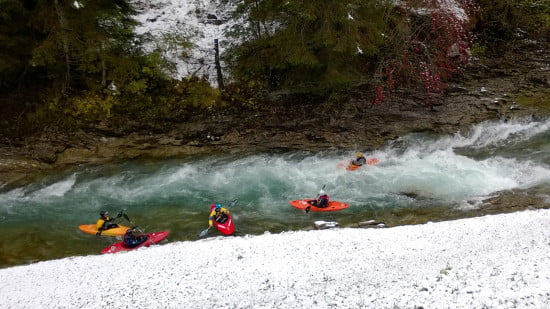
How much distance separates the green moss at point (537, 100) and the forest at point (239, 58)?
286 centimetres

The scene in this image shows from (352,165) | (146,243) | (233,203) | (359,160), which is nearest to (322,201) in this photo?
(352,165)

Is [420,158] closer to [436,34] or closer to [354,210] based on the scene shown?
[354,210]

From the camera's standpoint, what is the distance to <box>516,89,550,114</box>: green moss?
14.8 metres

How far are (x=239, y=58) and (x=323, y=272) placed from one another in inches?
460

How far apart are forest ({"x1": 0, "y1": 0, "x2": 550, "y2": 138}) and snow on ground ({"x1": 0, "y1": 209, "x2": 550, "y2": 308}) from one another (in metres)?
6.90

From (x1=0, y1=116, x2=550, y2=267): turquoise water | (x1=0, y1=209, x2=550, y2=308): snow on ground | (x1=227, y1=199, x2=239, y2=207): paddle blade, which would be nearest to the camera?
(x1=0, y1=209, x2=550, y2=308): snow on ground

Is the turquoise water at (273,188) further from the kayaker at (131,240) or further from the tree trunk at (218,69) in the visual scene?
the tree trunk at (218,69)

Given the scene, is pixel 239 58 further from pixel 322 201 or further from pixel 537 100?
pixel 537 100

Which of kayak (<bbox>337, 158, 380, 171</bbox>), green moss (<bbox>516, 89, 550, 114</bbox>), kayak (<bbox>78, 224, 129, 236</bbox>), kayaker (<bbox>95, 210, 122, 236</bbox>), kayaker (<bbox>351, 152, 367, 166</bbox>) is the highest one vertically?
green moss (<bbox>516, 89, 550, 114</bbox>)

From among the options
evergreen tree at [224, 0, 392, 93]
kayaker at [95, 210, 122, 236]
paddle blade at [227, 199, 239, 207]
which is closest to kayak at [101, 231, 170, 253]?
kayaker at [95, 210, 122, 236]

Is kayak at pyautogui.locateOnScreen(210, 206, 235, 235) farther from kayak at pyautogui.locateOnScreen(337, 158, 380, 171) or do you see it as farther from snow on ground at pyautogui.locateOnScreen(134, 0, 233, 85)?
snow on ground at pyautogui.locateOnScreen(134, 0, 233, 85)

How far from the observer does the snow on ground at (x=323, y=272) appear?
570 cm

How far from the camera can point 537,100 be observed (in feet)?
49.5

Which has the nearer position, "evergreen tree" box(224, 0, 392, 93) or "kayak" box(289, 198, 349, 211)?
"kayak" box(289, 198, 349, 211)
